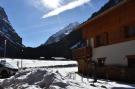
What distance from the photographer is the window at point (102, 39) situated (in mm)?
28547

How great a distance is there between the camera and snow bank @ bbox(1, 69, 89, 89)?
15547mm

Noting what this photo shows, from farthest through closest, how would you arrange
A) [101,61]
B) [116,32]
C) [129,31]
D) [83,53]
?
1. [83,53]
2. [101,61]
3. [116,32]
4. [129,31]

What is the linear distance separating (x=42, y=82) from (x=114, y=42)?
38.3 ft

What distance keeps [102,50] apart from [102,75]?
2610 millimetres

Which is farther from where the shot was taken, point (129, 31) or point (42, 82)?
point (129, 31)

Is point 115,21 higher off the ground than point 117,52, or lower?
higher

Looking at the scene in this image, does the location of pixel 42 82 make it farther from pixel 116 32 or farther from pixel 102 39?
pixel 102 39

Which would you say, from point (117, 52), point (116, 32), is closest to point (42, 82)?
point (117, 52)

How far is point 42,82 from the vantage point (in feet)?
53.8

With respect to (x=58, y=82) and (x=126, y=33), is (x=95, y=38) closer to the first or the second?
(x=126, y=33)

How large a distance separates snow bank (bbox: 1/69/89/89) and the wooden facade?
7.54m

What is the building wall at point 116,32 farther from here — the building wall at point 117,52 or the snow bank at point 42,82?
the snow bank at point 42,82

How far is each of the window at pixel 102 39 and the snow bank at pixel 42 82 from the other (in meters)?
11.4

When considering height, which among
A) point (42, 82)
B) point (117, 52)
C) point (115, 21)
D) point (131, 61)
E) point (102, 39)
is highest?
point (115, 21)
